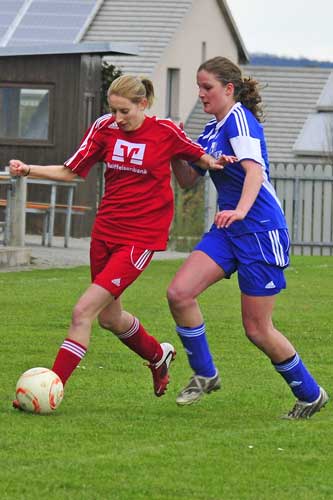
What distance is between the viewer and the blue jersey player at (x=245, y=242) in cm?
845

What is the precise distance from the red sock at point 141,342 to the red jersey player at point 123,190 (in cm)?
20

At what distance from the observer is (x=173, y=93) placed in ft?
161

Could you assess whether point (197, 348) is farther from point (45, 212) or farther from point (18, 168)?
point (45, 212)

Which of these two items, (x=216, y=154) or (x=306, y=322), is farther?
(x=306, y=322)

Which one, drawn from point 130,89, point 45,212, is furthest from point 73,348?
point 45,212

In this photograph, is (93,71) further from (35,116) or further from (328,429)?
(328,429)

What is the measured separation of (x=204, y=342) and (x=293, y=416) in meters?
0.67

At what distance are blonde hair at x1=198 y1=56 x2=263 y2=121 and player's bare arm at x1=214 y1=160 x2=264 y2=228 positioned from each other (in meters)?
0.51

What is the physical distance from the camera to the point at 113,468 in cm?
703

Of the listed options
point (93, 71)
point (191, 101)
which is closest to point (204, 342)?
point (93, 71)

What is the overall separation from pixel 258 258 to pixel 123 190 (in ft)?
3.11

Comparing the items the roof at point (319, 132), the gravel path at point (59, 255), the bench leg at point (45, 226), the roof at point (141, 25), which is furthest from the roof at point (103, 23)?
the bench leg at point (45, 226)

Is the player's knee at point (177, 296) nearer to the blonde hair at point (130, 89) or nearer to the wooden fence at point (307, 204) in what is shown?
the blonde hair at point (130, 89)

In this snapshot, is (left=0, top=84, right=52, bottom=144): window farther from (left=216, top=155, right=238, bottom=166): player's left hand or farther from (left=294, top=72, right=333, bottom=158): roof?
(left=216, top=155, right=238, bottom=166): player's left hand
